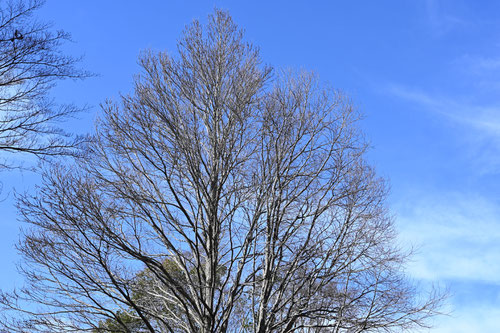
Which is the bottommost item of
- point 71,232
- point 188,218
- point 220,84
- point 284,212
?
point 71,232

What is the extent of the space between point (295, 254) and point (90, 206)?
353cm

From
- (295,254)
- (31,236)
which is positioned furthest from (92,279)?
(295,254)

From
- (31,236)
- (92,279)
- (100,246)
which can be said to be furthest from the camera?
(31,236)

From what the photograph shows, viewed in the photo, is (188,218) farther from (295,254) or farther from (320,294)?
(320,294)

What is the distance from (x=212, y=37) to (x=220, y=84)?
1.04m

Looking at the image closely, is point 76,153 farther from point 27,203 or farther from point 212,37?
point 212,37

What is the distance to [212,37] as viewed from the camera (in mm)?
9422

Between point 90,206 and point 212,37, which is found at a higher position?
point 212,37

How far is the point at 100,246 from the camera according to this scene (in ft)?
23.9

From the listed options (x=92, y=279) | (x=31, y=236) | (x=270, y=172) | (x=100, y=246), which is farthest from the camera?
(x=270, y=172)

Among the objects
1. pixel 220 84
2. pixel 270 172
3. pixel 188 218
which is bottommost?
pixel 188 218

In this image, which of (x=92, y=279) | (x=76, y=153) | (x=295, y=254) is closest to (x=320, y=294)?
(x=295, y=254)

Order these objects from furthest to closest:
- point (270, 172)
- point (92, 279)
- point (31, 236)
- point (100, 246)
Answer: point (270, 172), point (31, 236), point (92, 279), point (100, 246)

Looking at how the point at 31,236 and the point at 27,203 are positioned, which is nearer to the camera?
the point at 27,203
